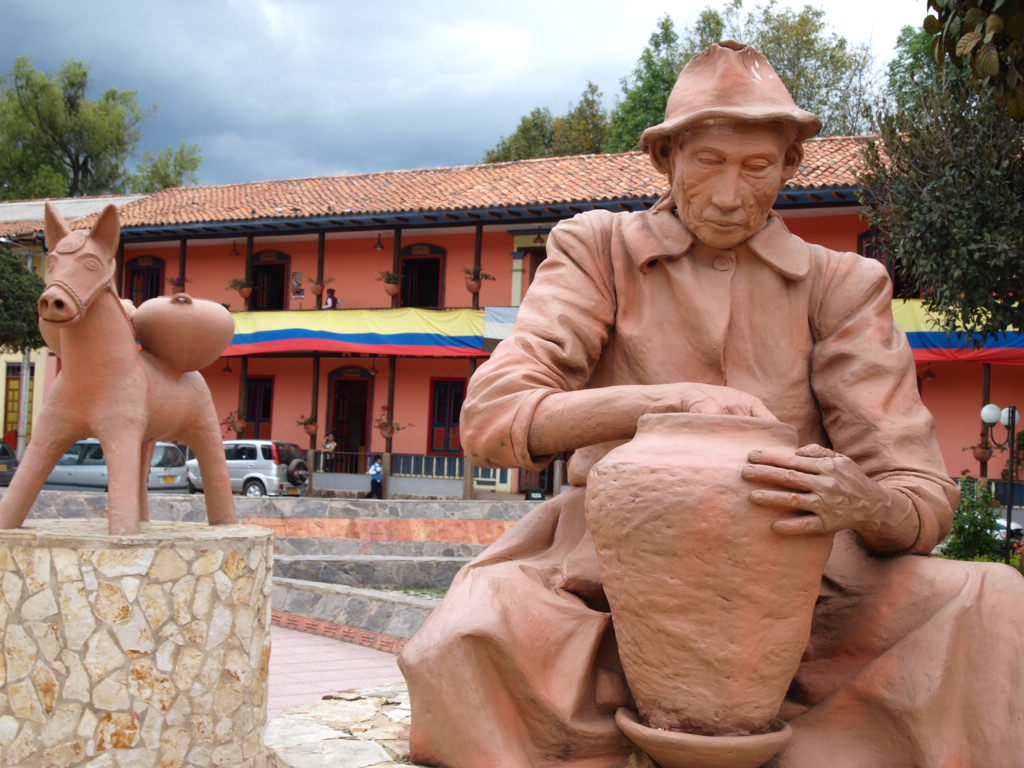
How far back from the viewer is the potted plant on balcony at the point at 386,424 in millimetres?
22641

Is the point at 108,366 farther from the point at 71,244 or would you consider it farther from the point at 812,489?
the point at 812,489

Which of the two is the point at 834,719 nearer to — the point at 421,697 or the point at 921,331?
the point at 421,697

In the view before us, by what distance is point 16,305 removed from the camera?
22.3m

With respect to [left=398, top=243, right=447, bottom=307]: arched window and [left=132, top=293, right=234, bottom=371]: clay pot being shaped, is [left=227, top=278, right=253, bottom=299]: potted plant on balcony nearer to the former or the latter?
[left=398, top=243, right=447, bottom=307]: arched window

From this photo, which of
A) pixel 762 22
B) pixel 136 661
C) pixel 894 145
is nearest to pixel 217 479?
pixel 136 661

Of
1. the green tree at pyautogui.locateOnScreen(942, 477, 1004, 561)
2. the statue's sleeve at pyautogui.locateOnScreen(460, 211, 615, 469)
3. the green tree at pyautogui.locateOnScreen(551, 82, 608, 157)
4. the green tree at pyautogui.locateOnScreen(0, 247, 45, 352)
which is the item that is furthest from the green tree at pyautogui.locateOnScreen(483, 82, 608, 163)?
the statue's sleeve at pyautogui.locateOnScreen(460, 211, 615, 469)

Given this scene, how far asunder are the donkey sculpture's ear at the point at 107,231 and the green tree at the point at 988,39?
3679 mm

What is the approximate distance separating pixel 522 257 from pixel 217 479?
57.4 ft

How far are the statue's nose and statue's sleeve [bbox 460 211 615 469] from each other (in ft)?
9.67

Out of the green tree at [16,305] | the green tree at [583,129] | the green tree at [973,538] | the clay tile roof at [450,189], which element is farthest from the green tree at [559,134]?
the green tree at [973,538]

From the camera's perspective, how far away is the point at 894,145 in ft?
40.9

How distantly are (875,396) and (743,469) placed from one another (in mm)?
618

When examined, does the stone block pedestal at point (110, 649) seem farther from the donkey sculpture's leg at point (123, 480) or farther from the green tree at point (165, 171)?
the green tree at point (165, 171)

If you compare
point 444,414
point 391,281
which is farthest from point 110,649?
point 444,414
